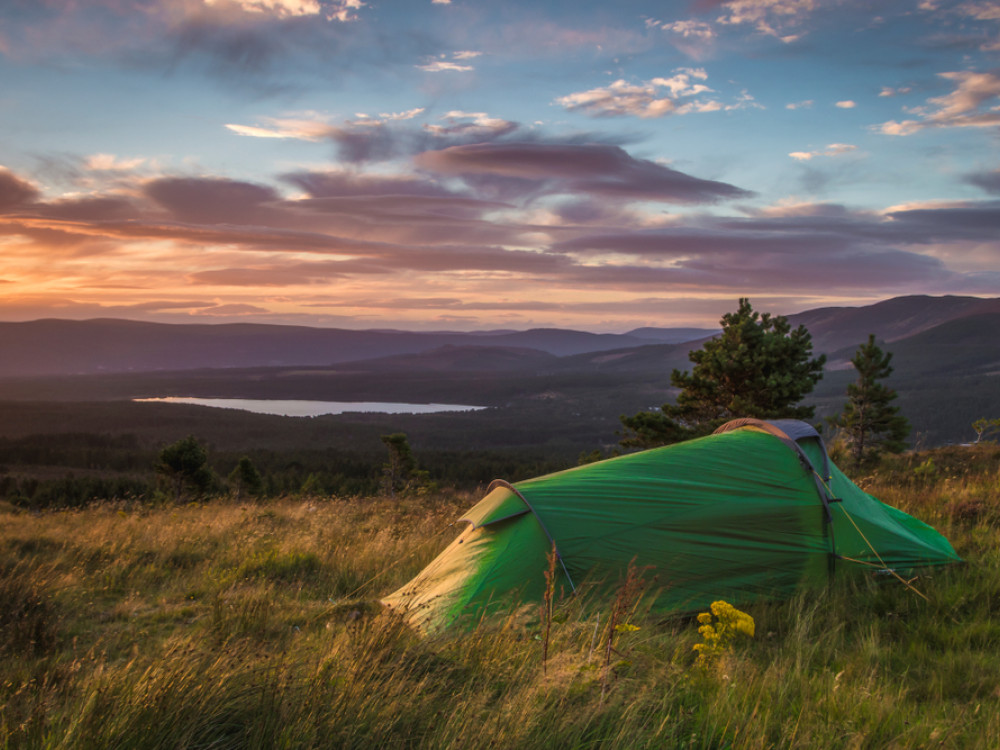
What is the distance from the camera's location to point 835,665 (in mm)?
3949

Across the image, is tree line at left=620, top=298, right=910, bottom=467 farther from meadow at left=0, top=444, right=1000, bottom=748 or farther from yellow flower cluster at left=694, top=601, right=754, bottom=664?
yellow flower cluster at left=694, top=601, right=754, bottom=664

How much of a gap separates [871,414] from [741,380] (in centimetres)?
1639

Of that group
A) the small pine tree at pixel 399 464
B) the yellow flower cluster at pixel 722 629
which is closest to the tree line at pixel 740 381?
the small pine tree at pixel 399 464

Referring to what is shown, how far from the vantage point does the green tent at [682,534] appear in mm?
5262

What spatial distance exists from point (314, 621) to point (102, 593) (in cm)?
275

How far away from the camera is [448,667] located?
3.25m

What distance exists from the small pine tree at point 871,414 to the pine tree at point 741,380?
10971mm

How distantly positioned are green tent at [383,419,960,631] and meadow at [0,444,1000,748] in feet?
1.07

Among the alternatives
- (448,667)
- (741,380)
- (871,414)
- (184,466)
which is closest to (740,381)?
(741,380)

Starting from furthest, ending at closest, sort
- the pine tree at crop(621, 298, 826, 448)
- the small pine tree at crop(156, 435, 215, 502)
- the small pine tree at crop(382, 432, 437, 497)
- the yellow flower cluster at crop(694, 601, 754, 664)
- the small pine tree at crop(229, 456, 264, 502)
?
1. the small pine tree at crop(229, 456, 264, 502)
2. the small pine tree at crop(382, 432, 437, 497)
3. the small pine tree at crop(156, 435, 215, 502)
4. the pine tree at crop(621, 298, 826, 448)
5. the yellow flower cluster at crop(694, 601, 754, 664)

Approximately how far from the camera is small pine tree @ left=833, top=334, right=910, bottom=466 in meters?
30.8

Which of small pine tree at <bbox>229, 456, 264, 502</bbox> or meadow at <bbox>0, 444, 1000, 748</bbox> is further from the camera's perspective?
small pine tree at <bbox>229, 456, 264, 502</bbox>

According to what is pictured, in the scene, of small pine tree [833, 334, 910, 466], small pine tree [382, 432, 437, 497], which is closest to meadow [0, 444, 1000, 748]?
small pine tree [382, 432, 437, 497]

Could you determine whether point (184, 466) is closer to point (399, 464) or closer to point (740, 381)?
point (399, 464)
